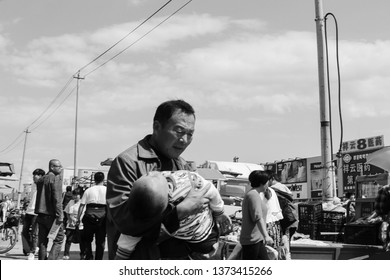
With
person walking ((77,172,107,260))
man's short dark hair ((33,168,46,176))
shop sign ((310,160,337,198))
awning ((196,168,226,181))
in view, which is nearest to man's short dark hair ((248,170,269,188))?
person walking ((77,172,107,260))

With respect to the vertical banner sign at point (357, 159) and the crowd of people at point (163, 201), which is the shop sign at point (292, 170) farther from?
the crowd of people at point (163, 201)

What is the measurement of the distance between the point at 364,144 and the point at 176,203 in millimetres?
45165

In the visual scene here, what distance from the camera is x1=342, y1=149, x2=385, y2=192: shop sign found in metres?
43.4

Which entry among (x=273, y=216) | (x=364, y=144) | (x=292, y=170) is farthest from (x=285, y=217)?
(x=292, y=170)

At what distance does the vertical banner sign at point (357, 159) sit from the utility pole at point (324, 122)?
3142 cm

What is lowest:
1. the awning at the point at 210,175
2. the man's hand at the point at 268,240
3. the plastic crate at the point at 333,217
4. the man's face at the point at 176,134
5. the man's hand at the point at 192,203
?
the man's hand at the point at 268,240

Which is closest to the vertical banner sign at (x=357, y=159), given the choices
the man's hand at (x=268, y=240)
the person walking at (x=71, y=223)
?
the person walking at (x=71, y=223)

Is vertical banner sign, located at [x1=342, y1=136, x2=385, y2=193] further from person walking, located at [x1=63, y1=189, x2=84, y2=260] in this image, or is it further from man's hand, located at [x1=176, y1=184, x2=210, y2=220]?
man's hand, located at [x1=176, y1=184, x2=210, y2=220]

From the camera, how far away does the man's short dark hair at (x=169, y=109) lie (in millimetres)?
2689

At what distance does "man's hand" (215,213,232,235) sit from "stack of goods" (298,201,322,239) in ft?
26.4
